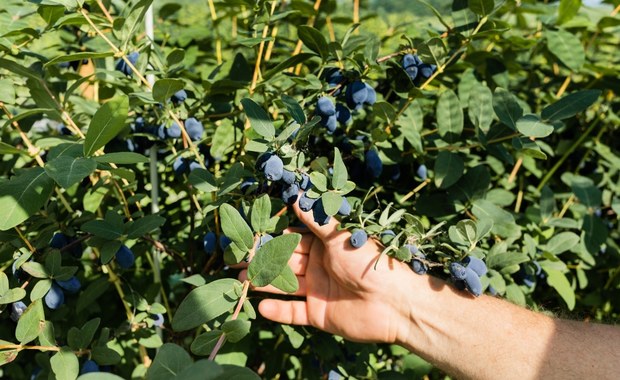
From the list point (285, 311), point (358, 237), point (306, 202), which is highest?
point (306, 202)

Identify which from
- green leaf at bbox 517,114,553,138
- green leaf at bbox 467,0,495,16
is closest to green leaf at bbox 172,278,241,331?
green leaf at bbox 517,114,553,138

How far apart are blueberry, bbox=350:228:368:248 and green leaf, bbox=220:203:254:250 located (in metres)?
0.26

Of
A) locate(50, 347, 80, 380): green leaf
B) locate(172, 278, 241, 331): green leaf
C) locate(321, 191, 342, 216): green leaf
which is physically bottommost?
locate(50, 347, 80, 380): green leaf

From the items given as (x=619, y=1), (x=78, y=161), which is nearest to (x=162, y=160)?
(x=78, y=161)

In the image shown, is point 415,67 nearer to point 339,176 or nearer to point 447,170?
point 447,170

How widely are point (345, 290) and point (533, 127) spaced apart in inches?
23.9

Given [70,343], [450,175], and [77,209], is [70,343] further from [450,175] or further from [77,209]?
[450,175]

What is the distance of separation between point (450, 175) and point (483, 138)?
0.12 meters

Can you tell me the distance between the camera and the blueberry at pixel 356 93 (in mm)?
1180

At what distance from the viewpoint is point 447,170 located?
1311 millimetres

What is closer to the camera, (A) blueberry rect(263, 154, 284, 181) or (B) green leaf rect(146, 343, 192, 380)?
(B) green leaf rect(146, 343, 192, 380)

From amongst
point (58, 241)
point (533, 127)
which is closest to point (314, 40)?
point (533, 127)

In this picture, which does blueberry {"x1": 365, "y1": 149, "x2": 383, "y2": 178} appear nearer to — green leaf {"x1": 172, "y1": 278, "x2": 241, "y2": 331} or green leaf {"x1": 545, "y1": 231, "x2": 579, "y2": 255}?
green leaf {"x1": 172, "y1": 278, "x2": 241, "y2": 331}

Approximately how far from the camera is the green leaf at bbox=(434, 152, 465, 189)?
4.26 feet
